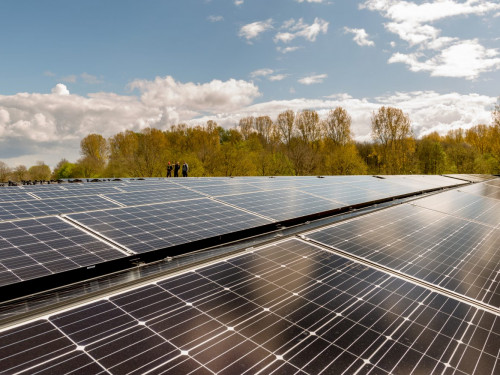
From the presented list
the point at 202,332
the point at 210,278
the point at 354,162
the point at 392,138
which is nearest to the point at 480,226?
the point at 210,278

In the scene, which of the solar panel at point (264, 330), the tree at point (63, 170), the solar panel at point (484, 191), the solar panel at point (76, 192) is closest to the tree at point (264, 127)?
the tree at point (63, 170)

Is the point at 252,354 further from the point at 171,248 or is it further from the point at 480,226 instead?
the point at 480,226

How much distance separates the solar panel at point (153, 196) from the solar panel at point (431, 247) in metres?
4.56

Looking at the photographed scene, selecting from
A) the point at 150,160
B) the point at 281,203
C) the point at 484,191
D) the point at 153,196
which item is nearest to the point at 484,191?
the point at 484,191

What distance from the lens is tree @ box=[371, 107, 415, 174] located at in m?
64.6

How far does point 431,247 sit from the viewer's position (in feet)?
21.4

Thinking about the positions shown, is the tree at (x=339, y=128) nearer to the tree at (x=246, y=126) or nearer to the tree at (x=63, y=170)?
the tree at (x=246, y=126)

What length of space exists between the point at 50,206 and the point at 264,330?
268 inches

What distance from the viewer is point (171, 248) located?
5.69m

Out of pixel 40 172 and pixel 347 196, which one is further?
pixel 40 172

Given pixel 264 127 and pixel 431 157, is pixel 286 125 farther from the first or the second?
pixel 431 157

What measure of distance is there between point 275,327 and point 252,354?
1.59 ft

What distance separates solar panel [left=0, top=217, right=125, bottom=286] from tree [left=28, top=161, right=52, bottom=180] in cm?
7231

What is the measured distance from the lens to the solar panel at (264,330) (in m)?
2.82
